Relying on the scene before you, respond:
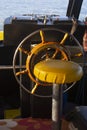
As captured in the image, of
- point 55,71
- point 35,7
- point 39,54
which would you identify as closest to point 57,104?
point 55,71

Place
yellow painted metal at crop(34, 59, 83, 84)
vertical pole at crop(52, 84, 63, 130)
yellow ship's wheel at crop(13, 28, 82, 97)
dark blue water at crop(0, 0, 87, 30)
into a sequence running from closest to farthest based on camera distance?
yellow painted metal at crop(34, 59, 83, 84)
vertical pole at crop(52, 84, 63, 130)
yellow ship's wheel at crop(13, 28, 82, 97)
dark blue water at crop(0, 0, 87, 30)

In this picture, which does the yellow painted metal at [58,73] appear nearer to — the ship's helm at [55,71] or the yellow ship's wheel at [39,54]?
the ship's helm at [55,71]

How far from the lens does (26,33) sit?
2.40 metres

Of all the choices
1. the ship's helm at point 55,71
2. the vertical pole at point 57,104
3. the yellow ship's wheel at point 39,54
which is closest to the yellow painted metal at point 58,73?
the ship's helm at point 55,71

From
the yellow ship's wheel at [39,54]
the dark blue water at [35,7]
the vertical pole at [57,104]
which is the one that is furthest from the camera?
the dark blue water at [35,7]

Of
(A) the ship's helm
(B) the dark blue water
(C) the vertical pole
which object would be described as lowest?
(C) the vertical pole

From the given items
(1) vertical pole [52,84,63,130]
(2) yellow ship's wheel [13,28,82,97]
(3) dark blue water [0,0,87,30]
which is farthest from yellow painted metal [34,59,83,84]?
(3) dark blue water [0,0,87,30]

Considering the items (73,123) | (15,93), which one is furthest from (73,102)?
(73,123)

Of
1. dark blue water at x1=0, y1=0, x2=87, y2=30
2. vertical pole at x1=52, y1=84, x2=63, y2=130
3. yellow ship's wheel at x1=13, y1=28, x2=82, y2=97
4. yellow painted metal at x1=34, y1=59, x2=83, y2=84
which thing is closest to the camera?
yellow painted metal at x1=34, y1=59, x2=83, y2=84

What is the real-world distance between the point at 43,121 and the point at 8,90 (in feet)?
2.16

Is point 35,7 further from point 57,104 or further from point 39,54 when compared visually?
point 57,104

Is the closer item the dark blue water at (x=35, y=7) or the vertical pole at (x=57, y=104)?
the vertical pole at (x=57, y=104)

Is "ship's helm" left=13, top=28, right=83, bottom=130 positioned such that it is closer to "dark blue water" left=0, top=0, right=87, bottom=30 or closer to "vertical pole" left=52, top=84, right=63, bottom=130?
"vertical pole" left=52, top=84, right=63, bottom=130

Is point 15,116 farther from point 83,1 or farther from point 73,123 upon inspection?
point 83,1
